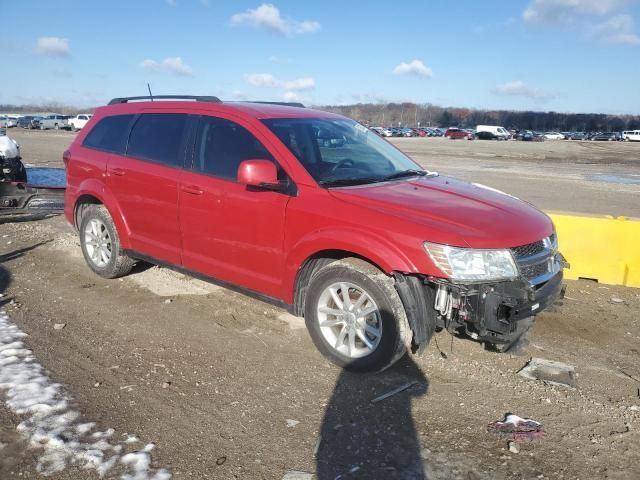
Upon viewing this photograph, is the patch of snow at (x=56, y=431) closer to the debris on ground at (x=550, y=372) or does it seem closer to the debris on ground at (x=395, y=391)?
the debris on ground at (x=395, y=391)

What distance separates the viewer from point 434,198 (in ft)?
13.2

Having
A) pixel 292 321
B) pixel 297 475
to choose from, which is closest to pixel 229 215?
pixel 292 321

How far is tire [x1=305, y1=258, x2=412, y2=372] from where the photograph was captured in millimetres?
3695

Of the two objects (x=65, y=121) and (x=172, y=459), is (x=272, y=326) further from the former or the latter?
(x=65, y=121)

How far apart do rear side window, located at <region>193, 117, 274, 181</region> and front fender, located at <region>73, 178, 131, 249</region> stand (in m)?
1.26

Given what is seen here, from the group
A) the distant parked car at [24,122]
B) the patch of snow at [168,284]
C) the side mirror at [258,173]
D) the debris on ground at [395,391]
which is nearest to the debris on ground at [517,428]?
the debris on ground at [395,391]

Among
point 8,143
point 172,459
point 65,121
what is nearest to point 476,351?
point 172,459

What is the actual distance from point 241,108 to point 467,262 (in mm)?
2399

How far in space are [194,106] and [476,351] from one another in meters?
3.24

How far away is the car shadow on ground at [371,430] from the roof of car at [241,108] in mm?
2254

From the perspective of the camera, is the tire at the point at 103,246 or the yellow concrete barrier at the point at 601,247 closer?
the tire at the point at 103,246

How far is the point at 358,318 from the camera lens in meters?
3.92

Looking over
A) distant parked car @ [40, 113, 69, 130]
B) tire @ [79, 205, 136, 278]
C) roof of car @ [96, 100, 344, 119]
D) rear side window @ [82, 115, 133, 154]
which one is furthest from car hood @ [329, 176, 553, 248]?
distant parked car @ [40, 113, 69, 130]

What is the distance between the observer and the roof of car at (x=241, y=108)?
4.69 metres
